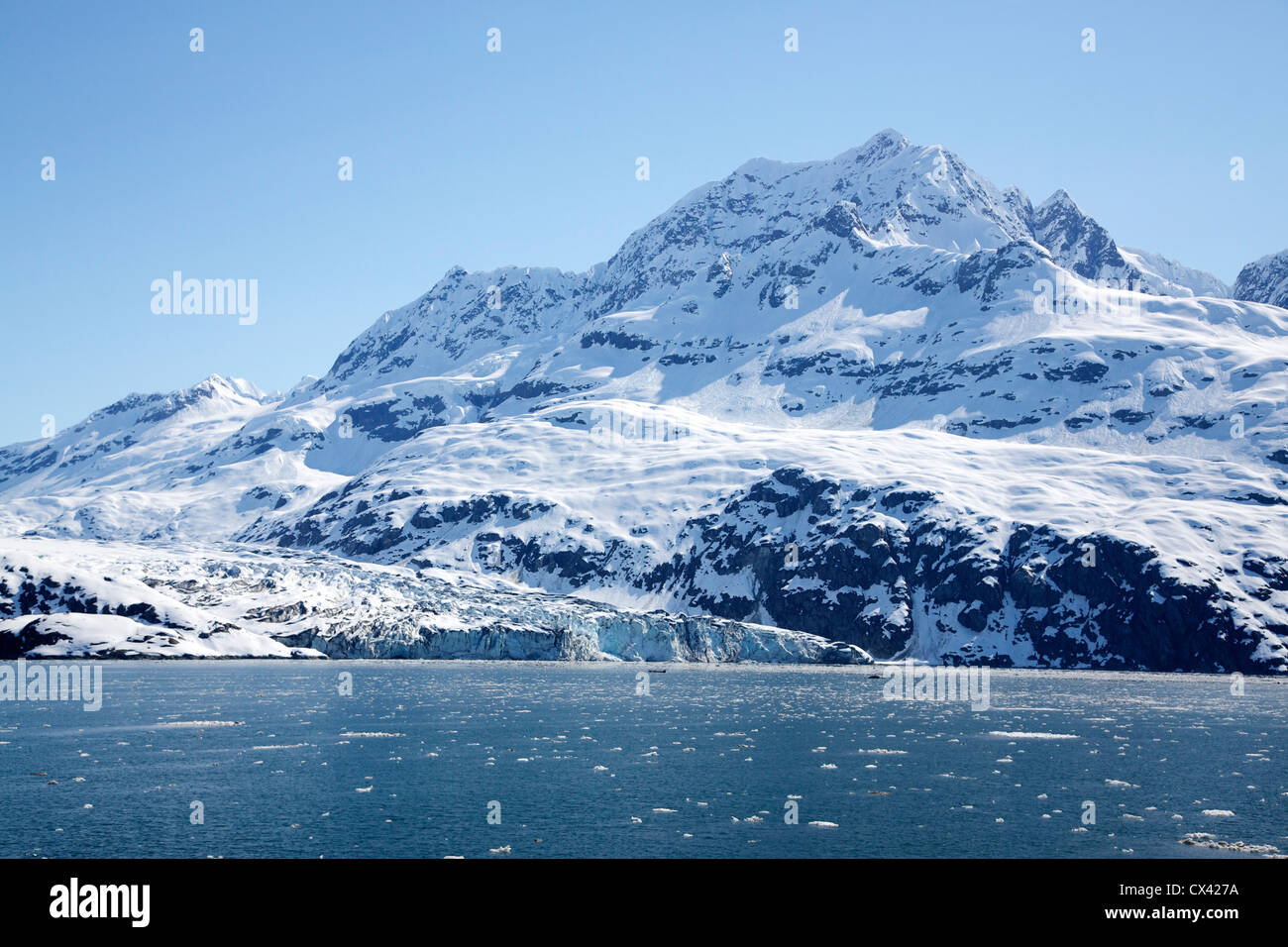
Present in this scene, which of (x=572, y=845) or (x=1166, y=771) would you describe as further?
Result: (x=1166, y=771)

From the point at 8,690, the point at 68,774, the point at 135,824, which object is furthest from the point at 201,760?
the point at 8,690

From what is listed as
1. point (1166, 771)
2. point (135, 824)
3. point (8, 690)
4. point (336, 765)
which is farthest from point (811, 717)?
point (8, 690)

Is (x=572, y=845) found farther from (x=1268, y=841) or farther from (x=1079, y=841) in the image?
(x=1268, y=841)

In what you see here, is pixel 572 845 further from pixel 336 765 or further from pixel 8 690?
pixel 8 690

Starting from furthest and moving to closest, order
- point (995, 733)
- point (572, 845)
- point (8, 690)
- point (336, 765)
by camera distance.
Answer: point (8, 690) → point (995, 733) → point (336, 765) → point (572, 845)
